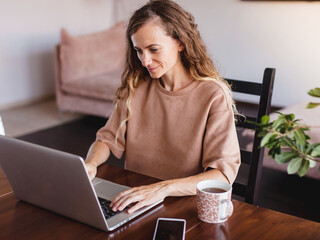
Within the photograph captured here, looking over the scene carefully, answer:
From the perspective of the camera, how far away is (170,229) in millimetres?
970

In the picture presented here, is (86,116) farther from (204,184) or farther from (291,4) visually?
(204,184)

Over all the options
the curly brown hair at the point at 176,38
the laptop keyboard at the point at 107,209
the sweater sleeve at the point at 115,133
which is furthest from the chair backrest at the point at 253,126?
the laptop keyboard at the point at 107,209

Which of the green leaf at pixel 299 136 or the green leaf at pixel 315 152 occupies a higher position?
the green leaf at pixel 299 136

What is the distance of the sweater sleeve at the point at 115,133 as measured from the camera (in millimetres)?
1513

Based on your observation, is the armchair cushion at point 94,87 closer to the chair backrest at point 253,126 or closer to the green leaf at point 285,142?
the chair backrest at point 253,126

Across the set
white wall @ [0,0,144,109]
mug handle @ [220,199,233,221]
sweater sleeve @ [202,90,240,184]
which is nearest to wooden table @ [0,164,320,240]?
mug handle @ [220,199,233,221]

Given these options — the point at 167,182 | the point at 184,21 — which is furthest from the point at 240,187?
the point at 184,21

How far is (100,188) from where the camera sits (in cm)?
121

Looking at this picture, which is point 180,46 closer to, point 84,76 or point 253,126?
point 253,126

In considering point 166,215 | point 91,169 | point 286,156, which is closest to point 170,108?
point 91,169

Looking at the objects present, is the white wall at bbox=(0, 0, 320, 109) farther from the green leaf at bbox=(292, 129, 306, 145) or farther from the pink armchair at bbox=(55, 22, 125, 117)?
the green leaf at bbox=(292, 129, 306, 145)

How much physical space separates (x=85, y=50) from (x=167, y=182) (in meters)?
2.90

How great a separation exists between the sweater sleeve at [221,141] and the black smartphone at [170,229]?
309mm

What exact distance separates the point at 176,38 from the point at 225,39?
2.87m
